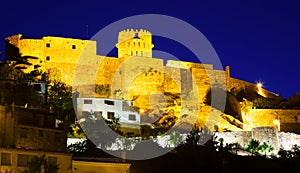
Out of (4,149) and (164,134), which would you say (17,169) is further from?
(164,134)

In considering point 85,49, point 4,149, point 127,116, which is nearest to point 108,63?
point 85,49

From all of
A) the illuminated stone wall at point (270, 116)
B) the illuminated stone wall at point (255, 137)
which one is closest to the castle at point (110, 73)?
the illuminated stone wall at point (270, 116)

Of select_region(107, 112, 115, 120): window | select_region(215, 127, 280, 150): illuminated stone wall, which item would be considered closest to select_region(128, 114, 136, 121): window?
select_region(107, 112, 115, 120): window

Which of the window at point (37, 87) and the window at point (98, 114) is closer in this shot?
the window at point (98, 114)

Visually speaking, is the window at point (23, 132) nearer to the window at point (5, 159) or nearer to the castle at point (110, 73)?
the window at point (5, 159)

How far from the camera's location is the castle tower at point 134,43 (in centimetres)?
6525

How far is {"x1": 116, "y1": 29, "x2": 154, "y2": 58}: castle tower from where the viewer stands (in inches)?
2569

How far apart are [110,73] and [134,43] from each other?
9.92 m

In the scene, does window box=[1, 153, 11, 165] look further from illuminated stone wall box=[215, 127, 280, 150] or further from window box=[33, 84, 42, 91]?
illuminated stone wall box=[215, 127, 280, 150]

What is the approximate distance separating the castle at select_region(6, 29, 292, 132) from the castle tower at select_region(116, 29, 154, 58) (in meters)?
5.19

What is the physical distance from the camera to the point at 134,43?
65938mm

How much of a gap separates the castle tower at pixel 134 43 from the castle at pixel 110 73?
5189 millimetres

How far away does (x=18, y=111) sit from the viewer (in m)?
29.2

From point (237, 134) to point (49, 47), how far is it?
1923 centimetres
